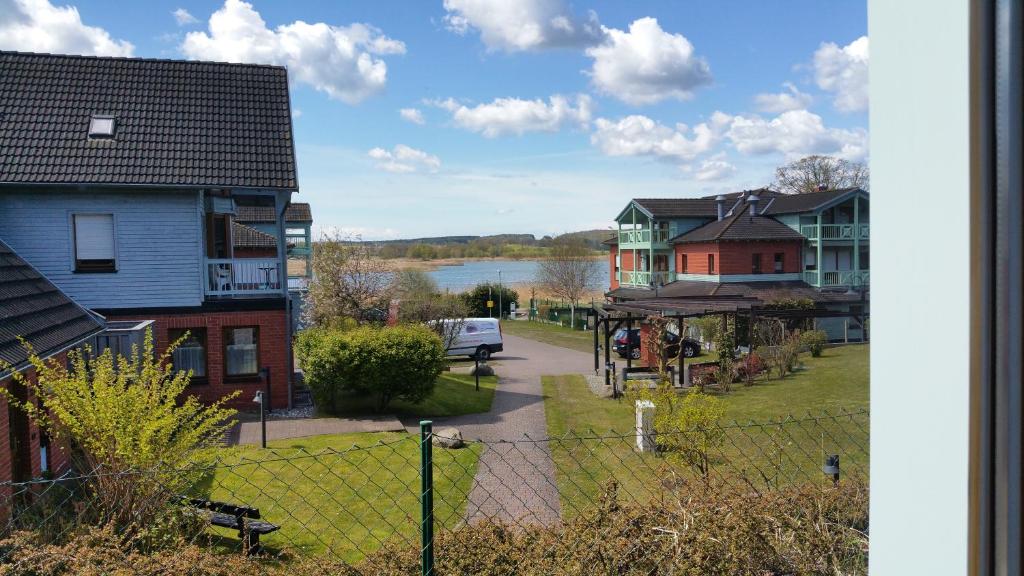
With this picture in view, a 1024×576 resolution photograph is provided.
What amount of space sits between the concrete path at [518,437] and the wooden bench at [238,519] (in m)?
1.89

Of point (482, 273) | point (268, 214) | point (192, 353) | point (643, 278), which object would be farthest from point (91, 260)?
point (482, 273)

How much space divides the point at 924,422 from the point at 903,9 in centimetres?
70

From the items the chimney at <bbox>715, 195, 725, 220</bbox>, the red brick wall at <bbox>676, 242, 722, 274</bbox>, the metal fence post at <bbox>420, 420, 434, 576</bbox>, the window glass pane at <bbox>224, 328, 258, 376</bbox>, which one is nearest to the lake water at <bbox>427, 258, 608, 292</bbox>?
the red brick wall at <bbox>676, 242, 722, 274</bbox>

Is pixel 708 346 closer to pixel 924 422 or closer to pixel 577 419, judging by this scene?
pixel 577 419

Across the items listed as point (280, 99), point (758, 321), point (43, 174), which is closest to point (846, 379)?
point (758, 321)

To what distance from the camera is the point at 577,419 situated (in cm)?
1670

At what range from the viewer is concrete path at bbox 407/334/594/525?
28.6 ft

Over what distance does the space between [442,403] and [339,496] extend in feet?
28.4

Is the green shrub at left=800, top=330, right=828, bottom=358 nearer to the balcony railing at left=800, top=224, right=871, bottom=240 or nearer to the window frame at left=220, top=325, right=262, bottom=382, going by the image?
the balcony railing at left=800, top=224, right=871, bottom=240

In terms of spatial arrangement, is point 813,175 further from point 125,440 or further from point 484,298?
point 125,440

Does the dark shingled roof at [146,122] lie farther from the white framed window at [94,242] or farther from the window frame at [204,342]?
the window frame at [204,342]

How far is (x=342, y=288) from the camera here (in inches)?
842

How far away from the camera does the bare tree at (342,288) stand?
21219 millimetres

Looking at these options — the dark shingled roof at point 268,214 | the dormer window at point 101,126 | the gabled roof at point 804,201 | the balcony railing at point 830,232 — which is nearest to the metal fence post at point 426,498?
the dormer window at point 101,126
